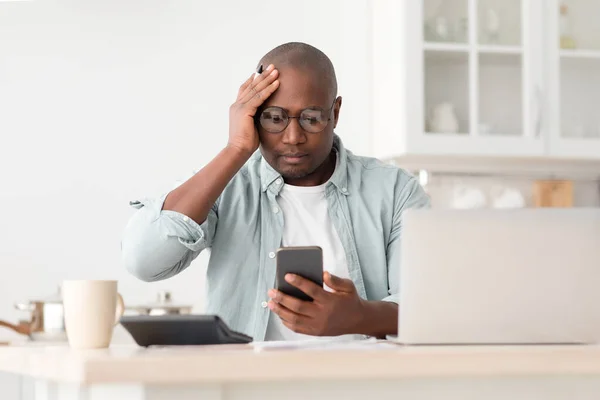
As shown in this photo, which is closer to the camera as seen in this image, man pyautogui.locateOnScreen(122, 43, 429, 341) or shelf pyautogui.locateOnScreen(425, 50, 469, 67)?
man pyautogui.locateOnScreen(122, 43, 429, 341)

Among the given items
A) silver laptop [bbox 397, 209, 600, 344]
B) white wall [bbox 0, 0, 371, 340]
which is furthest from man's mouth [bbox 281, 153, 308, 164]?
white wall [bbox 0, 0, 371, 340]

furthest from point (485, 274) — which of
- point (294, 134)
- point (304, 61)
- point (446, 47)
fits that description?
point (446, 47)

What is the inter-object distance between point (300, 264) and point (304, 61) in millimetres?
698

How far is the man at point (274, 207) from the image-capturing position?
6.27 ft

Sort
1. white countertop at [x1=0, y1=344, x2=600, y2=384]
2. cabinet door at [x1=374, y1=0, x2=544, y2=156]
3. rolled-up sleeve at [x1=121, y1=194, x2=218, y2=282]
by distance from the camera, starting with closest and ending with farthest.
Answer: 1. white countertop at [x1=0, y1=344, x2=600, y2=384]
2. rolled-up sleeve at [x1=121, y1=194, x2=218, y2=282]
3. cabinet door at [x1=374, y1=0, x2=544, y2=156]

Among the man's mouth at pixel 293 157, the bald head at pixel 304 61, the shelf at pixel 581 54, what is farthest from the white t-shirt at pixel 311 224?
the shelf at pixel 581 54

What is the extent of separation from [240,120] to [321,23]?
1636 mm

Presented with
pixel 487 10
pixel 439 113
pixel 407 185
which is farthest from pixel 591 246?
pixel 487 10

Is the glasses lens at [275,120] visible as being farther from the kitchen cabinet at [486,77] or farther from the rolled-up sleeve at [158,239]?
the kitchen cabinet at [486,77]

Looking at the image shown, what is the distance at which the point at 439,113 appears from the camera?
11.0ft

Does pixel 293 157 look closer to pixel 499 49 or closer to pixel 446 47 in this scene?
pixel 446 47

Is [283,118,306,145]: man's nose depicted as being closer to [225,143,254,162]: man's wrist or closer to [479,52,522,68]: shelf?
[225,143,254,162]: man's wrist

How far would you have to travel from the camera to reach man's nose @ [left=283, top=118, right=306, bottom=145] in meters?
1.95

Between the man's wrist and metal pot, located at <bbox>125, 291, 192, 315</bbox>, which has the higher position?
the man's wrist
